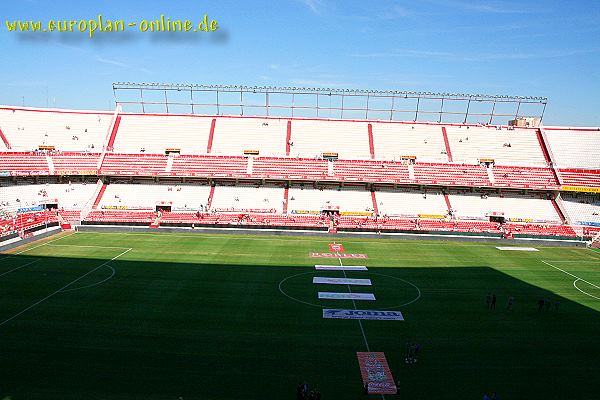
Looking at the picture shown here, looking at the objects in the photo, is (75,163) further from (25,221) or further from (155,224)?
(155,224)

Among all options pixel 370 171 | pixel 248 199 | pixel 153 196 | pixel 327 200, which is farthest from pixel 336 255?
pixel 153 196

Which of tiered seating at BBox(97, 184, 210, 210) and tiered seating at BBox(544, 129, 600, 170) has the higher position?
tiered seating at BBox(544, 129, 600, 170)

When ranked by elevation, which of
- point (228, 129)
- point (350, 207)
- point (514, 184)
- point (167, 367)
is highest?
point (228, 129)

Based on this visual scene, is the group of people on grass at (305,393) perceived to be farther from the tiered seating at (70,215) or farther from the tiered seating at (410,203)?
the tiered seating at (70,215)

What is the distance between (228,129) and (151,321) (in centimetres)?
4378

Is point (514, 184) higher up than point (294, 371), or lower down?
higher up

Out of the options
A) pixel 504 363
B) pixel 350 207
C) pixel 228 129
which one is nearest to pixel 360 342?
pixel 504 363

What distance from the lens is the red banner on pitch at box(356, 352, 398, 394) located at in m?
18.6

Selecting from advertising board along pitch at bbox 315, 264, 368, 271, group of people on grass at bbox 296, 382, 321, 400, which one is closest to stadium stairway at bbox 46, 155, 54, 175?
advertising board along pitch at bbox 315, 264, 368, 271

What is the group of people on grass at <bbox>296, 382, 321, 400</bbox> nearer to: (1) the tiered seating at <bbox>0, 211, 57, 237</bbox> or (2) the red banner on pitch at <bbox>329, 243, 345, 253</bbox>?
(2) the red banner on pitch at <bbox>329, 243, 345, 253</bbox>

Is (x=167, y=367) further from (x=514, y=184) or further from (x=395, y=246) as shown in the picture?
(x=514, y=184)

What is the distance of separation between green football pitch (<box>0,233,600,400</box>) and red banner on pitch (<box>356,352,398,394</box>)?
1.24 ft

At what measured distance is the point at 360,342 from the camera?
2284 cm

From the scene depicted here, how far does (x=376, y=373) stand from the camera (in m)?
19.9
